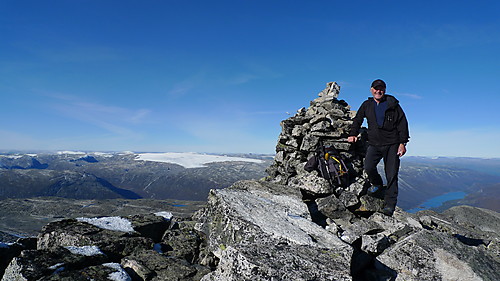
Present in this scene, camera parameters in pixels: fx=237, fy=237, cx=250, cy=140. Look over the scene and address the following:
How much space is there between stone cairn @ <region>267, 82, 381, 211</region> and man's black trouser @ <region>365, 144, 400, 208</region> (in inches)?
44.0

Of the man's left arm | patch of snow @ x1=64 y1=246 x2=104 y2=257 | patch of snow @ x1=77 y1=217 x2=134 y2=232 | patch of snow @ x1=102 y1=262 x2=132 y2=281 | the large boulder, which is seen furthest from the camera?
the man's left arm

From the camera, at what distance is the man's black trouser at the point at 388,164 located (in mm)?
10609

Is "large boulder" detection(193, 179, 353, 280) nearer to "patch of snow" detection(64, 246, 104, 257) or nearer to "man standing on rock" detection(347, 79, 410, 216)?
"patch of snow" detection(64, 246, 104, 257)

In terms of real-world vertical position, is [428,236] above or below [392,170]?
below

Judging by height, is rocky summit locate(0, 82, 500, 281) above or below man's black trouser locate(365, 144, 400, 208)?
below

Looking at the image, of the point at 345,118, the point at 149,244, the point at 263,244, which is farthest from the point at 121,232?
the point at 345,118

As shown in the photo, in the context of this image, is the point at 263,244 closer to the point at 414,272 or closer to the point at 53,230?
the point at 414,272

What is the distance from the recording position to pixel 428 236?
7652 millimetres

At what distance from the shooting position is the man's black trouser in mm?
10609

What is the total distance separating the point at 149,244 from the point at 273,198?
16.9 ft

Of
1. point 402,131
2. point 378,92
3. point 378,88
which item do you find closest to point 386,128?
point 402,131

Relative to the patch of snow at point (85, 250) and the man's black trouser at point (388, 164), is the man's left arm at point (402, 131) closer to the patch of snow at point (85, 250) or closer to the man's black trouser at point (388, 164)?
the man's black trouser at point (388, 164)

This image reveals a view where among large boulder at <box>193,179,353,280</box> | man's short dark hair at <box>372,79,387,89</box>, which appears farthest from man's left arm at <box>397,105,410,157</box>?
large boulder at <box>193,179,353,280</box>

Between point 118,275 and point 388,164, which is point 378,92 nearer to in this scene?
point 388,164
